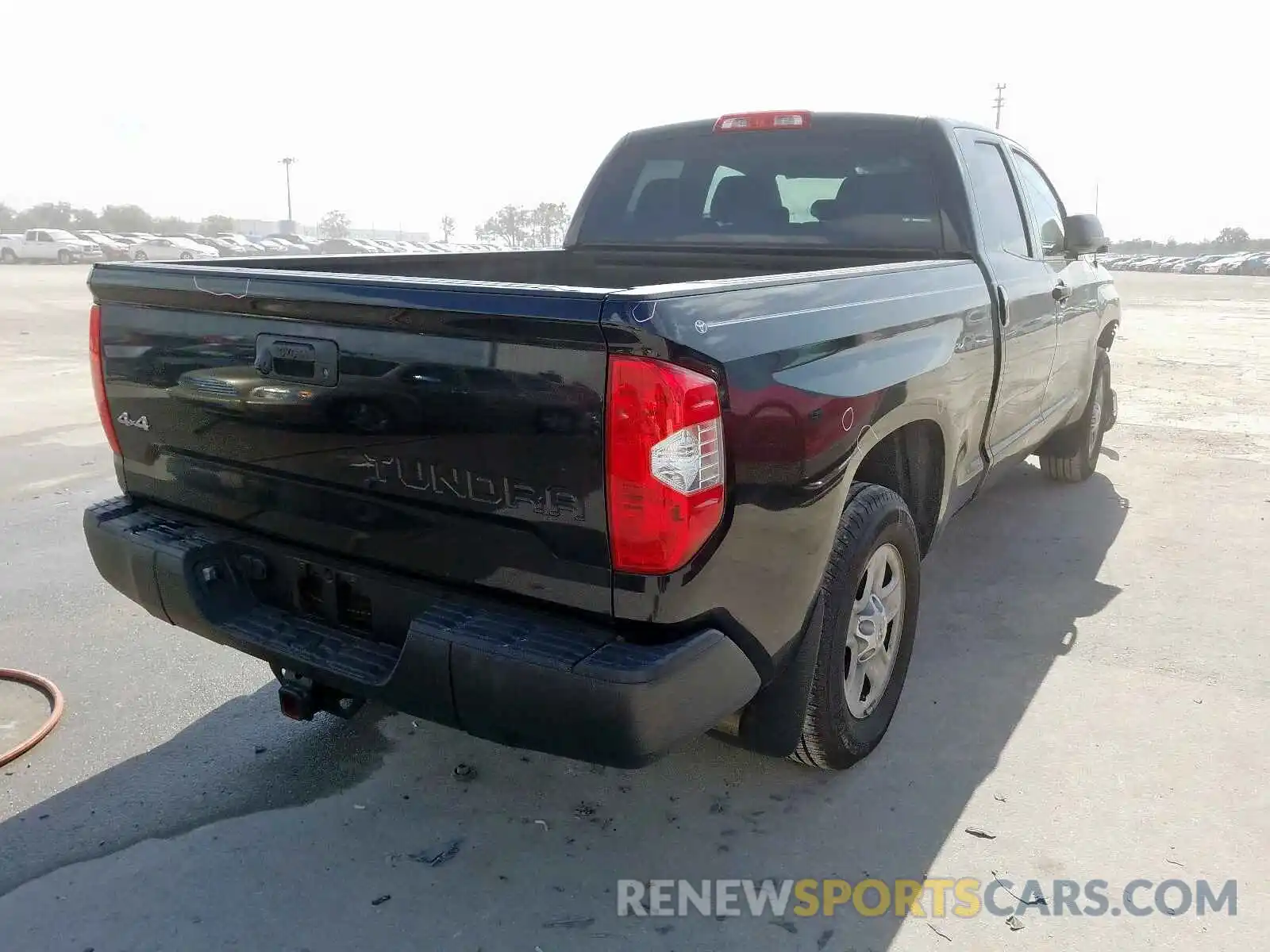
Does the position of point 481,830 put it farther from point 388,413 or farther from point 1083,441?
point 1083,441

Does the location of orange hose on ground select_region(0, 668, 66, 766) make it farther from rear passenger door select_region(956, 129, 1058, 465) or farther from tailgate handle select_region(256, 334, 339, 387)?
rear passenger door select_region(956, 129, 1058, 465)

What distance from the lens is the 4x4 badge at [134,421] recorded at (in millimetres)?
2887

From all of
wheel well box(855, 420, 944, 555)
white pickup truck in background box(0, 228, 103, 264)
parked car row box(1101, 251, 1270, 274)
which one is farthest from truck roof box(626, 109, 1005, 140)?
parked car row box(1101, 251, 1270, 274)

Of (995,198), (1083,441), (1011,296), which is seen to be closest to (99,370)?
(1011,296)

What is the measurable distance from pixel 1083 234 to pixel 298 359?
154 inches

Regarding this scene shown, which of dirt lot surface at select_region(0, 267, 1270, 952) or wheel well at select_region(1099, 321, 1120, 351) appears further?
wheel well at select_region(1099, 321, 1120, 351)

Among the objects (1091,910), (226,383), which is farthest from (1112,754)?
(226,383)

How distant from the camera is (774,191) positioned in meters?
4.29

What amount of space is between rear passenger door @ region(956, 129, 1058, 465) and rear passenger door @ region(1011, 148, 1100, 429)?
126 millimetres

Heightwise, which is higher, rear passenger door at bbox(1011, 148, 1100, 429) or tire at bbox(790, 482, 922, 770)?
rear passenger door at bbox(1011, 148, 1100, 429)

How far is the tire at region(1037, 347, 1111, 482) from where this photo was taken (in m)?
6.11

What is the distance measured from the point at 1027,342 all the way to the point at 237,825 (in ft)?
11.5

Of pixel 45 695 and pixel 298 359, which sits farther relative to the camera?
pixel 45 695

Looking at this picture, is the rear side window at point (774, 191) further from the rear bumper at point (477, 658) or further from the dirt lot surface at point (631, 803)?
the rear bumper at point (477, 658)
